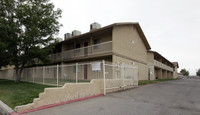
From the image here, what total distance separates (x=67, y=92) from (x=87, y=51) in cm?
961

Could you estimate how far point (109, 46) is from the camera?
12820mm

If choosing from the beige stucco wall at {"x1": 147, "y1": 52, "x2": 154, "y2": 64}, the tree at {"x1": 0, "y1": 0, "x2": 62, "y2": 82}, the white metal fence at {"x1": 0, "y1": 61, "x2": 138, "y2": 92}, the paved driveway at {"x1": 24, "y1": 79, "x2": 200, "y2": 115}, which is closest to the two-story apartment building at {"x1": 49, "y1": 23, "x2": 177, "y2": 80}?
the beige stucco wall at {"x1": 147, "y1": 52, "x2": 154, "y2": 64}

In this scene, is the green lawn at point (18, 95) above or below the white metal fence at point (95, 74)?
below

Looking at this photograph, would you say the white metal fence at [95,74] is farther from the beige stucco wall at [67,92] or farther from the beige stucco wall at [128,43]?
the beige stucco wall at [128,43]

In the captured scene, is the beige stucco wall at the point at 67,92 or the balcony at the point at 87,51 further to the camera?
the balcony at the point at 87,51

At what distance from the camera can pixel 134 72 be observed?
11039mm

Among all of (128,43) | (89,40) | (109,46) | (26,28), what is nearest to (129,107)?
(109,46)

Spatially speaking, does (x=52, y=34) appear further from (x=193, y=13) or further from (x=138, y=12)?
(x=193, y=13)

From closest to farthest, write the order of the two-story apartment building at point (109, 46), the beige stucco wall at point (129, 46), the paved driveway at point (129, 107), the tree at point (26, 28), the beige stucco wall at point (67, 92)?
the paved driveway at point (129, 107), the beige stucco wall at point (67, 92), the tree at point (26, 28), the two-story apartment building at point (109, 46), the beige stucco wall at point (129, 46)

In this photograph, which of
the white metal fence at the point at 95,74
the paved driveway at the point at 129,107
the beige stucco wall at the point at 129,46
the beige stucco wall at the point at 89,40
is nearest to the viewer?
the paved driveway at the point at 129,107

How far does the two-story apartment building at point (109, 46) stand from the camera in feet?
42.7

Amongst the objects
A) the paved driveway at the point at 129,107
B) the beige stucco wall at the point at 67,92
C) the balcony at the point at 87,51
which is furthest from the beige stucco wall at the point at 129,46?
the paved driveway at the point at 129,107

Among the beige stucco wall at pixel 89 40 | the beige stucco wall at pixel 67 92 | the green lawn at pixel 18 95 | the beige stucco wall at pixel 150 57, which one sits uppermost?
the beige stucco wall at pixel 89 40

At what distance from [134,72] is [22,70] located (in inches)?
533
